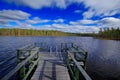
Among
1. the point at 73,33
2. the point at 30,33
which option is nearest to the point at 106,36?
the point at 30,33

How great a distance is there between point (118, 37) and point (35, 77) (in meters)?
81.2

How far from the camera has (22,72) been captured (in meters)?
6.09

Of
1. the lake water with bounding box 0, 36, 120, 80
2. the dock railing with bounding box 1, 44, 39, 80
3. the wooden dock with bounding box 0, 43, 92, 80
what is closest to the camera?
the wooden dock with bounding box 0, 43, 92, 80

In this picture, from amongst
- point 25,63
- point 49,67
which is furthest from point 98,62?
point 25,63

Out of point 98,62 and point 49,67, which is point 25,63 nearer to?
point 49,67

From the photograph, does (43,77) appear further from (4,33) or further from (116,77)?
(4,33)

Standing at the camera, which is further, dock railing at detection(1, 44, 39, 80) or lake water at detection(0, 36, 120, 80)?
lake water at detection(0, 36, 120, 80)

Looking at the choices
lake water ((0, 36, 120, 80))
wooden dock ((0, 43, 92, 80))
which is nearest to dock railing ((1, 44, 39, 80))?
wooden dock ((0, 43, 92, 80))

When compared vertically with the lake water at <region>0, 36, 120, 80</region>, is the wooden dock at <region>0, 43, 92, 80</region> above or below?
above

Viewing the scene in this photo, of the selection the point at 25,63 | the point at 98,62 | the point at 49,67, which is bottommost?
the point at 98,62

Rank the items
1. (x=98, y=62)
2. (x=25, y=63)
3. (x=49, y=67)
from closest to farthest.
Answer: (x=25, y=63) < (x=49, y=67) < (x=98, y=62)

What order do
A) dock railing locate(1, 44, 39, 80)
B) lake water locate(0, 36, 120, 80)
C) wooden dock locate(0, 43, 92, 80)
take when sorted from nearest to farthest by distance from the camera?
wooden dock locate(0, 43, 92, 80) → dock railing locate(1, 44, 39, 80) → lake water locate(0, 36, 120, 80)

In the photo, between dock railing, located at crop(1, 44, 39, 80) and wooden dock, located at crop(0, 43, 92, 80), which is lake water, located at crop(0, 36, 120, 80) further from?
wooden dock, located at crop(0, 43, 92, 80)

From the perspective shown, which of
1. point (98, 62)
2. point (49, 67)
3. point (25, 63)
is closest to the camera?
point (25, 63)
